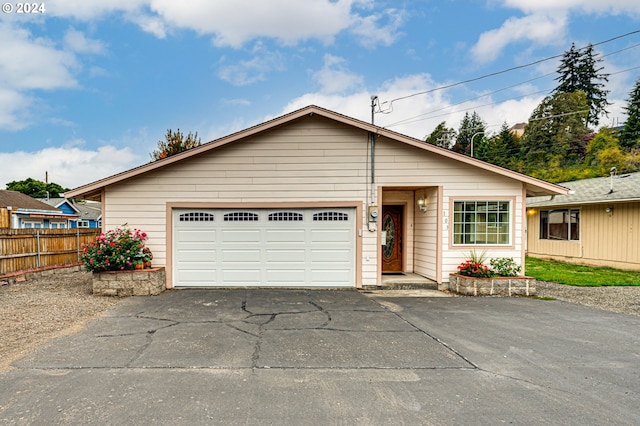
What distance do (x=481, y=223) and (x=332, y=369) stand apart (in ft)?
20.9

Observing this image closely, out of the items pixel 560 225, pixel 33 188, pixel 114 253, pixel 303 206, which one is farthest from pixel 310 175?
pixel 33 188

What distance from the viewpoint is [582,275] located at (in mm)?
10883

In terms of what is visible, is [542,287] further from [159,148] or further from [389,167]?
[159,148]

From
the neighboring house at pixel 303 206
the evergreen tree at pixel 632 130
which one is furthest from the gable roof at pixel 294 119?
the evergreen tree at pixel 632 130

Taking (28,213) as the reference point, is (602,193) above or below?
above

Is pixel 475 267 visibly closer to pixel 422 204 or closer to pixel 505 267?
pixel 505 267

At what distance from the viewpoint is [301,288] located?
848 cm

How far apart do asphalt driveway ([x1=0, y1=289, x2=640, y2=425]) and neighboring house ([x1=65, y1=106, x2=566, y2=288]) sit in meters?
2.26

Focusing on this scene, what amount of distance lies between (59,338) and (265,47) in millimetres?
16159

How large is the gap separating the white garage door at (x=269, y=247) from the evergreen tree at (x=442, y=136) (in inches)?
1794

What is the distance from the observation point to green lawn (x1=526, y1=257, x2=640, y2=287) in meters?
9.58

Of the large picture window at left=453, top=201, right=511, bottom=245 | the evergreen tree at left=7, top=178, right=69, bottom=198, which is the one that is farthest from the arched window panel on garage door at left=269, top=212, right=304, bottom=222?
the evergreen tree at left=7, top=178, right=69, bottom=198

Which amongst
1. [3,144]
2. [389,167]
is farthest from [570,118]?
[3,144]

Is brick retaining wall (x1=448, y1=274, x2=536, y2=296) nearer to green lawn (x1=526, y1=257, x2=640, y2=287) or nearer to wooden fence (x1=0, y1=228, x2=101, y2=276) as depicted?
green lawn (x1=526, y1=257, x2=640, y2=287)
